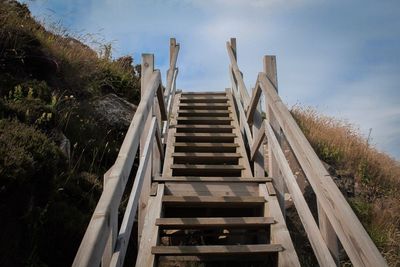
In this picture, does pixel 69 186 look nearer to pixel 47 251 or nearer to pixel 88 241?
pixel 47 251

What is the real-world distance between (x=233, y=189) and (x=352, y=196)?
328 cm

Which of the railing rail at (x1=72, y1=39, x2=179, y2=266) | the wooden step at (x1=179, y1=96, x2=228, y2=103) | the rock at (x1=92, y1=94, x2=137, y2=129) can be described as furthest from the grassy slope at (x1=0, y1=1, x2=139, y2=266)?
the wooden step at (x1=179, y1=96, x2=228, y2=103)

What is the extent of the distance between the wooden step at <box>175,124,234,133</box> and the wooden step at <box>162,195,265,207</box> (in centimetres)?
256

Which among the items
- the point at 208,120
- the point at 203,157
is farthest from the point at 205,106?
the point at 203,157

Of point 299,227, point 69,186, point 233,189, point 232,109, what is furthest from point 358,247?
point 232,109

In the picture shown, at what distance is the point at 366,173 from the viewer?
745 cm

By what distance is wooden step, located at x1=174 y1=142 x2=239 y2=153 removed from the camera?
579cm

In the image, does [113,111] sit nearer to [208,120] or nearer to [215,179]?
[208,120]

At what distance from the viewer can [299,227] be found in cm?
554

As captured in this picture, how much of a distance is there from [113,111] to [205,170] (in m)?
2.49

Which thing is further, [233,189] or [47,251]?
[233,189]

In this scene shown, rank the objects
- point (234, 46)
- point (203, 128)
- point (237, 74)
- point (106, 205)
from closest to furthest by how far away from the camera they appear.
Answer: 1. point (106, 205)
2. point (203, 128)
3. point (237, 74)
4. point (234, 46)

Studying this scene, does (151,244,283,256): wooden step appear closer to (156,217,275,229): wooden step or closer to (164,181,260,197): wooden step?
(156,217,275,229): wooden step

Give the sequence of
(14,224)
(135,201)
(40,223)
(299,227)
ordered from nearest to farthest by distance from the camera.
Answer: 1. (135,201)
2. (14,224)
3. (40,223)
4. (299,227)
